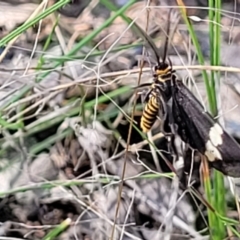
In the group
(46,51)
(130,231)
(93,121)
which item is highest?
(46,51)

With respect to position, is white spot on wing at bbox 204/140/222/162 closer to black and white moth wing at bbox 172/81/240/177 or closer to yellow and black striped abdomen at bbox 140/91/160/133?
black and white moth wing at bbox 172/81/240/177

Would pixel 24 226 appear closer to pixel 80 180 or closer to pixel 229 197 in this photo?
pixel 80 180

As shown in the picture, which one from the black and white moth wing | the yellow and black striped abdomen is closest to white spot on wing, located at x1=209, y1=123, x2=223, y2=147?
the black and white moth wing

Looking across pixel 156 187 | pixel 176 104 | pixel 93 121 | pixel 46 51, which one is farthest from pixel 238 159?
pixel 46 51

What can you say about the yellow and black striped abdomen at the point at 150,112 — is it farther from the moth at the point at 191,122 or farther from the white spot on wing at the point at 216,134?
the white spot on wing at the point at 216,134

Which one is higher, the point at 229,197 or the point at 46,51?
the point at 46,51
